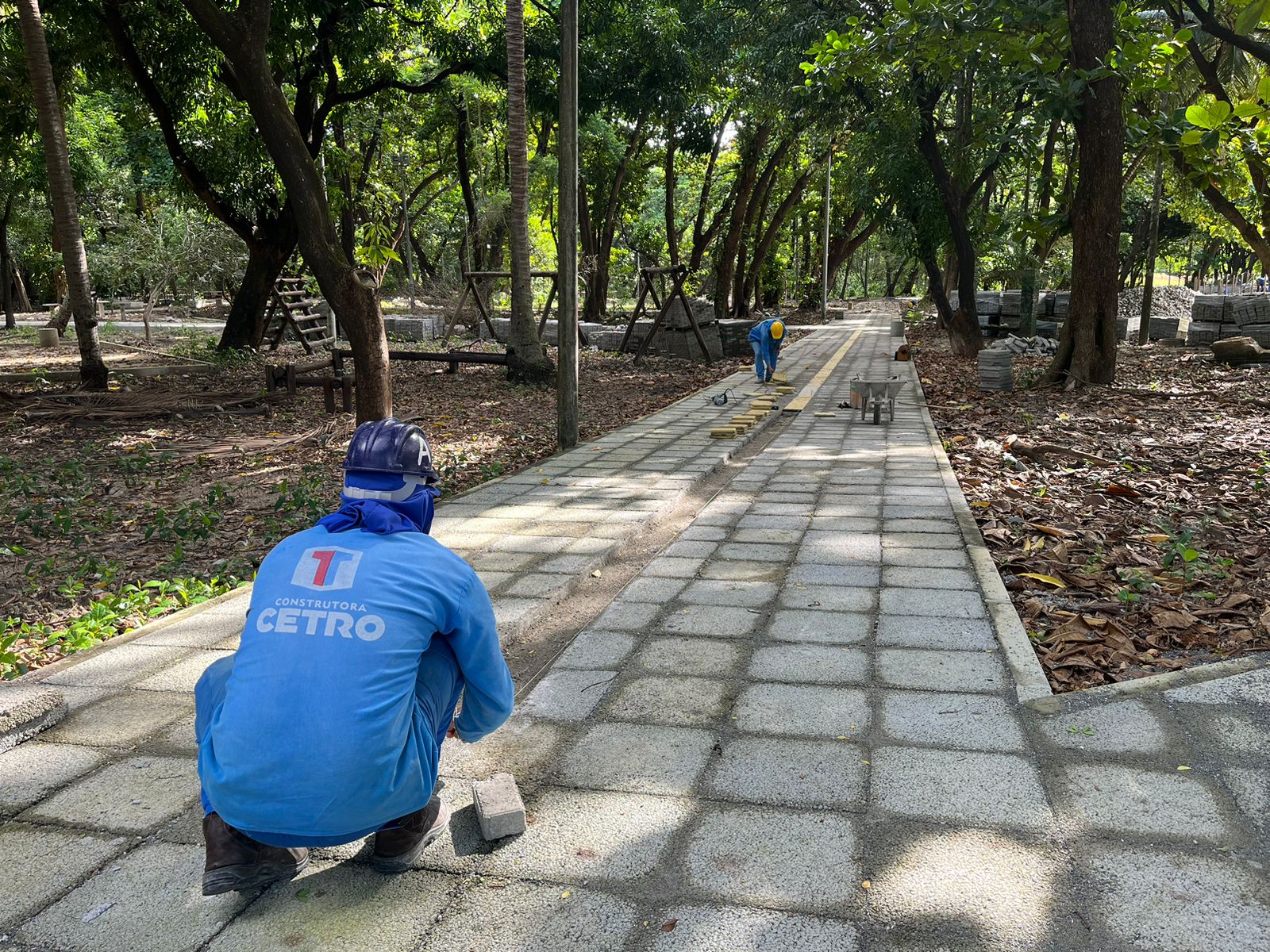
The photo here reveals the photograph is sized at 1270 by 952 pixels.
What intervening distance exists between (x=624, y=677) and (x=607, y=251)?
2188 cm

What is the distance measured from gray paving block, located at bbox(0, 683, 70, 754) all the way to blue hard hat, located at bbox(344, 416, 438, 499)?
5.75 feet

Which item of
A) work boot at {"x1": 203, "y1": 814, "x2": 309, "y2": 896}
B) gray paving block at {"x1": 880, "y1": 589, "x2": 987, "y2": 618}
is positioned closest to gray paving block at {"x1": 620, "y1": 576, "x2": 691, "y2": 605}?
gray paving block at {"x1": 880, "y1": 589, "x2": 987, "y2": 618}

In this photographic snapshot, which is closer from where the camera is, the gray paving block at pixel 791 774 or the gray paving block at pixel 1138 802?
the gray paving block at pixel 1138 802

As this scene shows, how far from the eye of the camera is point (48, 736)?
125 inches

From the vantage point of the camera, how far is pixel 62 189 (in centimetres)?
1100

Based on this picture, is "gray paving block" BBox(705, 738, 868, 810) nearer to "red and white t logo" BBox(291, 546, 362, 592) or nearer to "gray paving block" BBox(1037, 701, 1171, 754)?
"gray paving block" BBox(1037, 701, 1171, 754)

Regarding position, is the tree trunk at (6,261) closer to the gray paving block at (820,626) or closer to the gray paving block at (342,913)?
the gray paving block at (820,626)

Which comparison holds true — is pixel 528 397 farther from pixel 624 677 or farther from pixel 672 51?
pixel 624 677

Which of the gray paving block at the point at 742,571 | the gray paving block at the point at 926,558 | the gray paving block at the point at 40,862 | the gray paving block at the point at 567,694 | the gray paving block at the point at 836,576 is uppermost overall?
the gray paving block at the point at 926,558

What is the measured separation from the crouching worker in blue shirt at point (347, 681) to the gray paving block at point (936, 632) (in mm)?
2152

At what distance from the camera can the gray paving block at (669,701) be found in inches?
129

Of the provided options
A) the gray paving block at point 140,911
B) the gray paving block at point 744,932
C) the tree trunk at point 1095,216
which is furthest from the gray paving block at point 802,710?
the tree trunk at point 1095,216

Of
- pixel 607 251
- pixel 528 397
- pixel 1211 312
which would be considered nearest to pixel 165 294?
pixel 607 251

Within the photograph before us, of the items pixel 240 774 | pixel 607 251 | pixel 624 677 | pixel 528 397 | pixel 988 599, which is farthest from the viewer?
pixel 607 251
